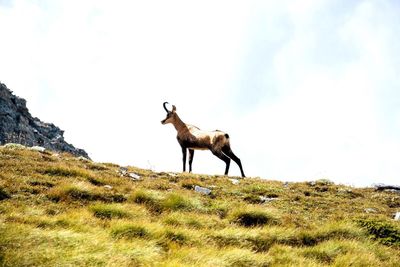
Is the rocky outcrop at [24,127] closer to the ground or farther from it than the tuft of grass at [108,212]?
farther from it

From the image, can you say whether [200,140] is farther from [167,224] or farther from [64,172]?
[167,224]

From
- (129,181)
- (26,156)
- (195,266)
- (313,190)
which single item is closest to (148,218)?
(195,266)

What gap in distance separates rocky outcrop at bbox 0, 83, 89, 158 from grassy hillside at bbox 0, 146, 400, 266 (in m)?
25.9

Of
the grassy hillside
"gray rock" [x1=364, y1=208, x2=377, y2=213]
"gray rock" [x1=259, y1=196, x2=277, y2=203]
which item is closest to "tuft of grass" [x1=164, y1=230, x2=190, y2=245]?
the grassy hillside

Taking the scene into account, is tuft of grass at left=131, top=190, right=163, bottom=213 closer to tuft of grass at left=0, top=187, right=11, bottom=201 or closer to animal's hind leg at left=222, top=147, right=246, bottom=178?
tuft of grass at left=0, top=187, right=11, bottom=201

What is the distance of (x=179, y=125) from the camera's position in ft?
77.0

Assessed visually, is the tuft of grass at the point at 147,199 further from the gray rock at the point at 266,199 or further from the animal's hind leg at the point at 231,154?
the animal's hind leg at the point at 231,154

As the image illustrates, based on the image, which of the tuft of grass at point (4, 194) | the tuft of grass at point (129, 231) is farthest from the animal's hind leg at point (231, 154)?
the tuft of grass at point (129, 231)

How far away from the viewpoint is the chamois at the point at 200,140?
2138cm

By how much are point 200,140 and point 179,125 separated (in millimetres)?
2036

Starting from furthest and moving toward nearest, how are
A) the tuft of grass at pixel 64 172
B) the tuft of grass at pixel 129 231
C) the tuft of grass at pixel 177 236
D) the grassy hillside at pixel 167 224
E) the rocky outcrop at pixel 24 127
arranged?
the rocky outcrop at pixel 24 127 < the tuft of grass at pixel 64 172 < the tuft of grass at pixel 177 236 < the tuft of grass at pixel 129 231 < the grassy hillside at pixel 167 224

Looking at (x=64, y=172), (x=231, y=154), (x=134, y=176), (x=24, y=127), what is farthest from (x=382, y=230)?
(x=24, y=127)

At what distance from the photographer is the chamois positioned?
21.4m

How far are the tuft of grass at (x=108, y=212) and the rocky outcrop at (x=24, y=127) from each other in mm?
28500
